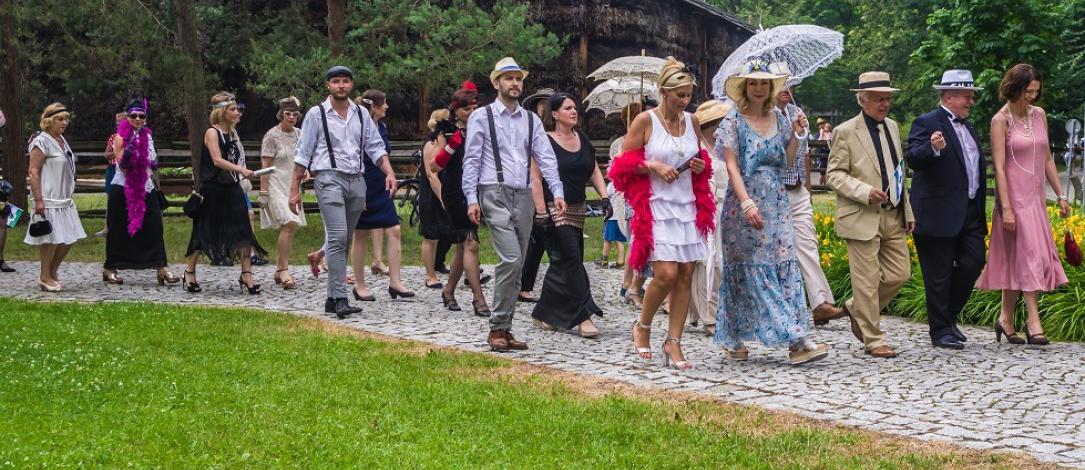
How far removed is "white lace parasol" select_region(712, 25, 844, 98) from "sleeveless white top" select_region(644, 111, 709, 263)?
3.68m

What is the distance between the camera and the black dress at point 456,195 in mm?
11047

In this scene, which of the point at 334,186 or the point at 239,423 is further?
the point at 334,186

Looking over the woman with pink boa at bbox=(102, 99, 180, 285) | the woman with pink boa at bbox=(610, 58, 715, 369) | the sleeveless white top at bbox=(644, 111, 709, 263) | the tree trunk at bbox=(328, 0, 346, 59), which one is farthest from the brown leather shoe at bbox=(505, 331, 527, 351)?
the tree trunk at bbox=(328, 0, 346, 59)

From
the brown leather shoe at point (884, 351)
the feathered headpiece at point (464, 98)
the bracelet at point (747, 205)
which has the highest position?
the feathered headpiece at point (464, 98)

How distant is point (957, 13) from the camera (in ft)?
114

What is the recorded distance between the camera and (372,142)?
36.1ft

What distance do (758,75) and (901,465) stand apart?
3.34m

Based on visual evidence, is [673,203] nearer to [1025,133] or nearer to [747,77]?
[747,77]

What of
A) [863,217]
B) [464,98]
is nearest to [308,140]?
[464,98]

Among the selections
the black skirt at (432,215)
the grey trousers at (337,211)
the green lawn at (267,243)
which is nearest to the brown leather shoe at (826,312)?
the black skirt at (432,215)

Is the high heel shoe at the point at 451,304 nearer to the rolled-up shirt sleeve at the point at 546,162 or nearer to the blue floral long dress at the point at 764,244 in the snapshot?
the rolled-up shirt sleeve at the point at 546,162

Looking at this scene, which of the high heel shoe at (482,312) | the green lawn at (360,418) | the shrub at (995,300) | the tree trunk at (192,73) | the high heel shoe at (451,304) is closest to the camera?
the green lawn at (360,418)

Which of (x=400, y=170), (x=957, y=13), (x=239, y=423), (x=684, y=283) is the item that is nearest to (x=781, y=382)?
(x=684, y=283)

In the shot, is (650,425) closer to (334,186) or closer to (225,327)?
(225,327)
